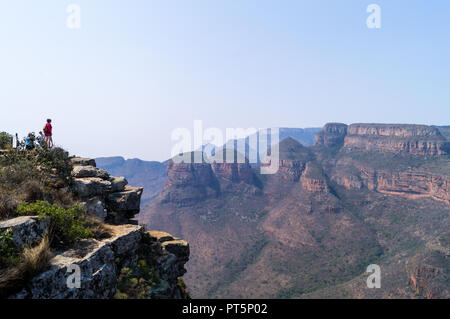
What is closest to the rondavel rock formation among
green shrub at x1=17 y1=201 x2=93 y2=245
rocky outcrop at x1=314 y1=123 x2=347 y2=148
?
green shrub at x1=17 y1=201 x2=93 y2=245

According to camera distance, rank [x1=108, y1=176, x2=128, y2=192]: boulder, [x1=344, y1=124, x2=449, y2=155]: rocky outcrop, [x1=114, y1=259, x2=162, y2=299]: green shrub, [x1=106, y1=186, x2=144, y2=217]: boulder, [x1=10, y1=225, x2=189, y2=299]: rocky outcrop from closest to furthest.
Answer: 1. [x1=10, y1=225, x2=189, y2=299]: rocky outcrop
2. [x1=114, y1=259, x2=162, y2=299]: green shrub
3. [x1=106, y1=186, x2=144, y2=217]: boulder
4. [x1=108, y1=176, x2=128, y2=192]: boulder
5. [x1=344, y1=124, x2=449, y2=155]: rocky outcrop

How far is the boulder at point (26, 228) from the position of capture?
8039 millimetres

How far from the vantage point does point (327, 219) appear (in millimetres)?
107750

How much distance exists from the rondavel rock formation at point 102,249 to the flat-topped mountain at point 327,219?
57763 mm

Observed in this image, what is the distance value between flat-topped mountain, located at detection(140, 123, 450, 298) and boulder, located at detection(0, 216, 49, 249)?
2550 inches

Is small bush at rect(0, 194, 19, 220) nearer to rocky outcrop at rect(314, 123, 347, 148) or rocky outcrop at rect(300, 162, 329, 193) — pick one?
rocky outcrop at rect(300, 162, 329, 193)

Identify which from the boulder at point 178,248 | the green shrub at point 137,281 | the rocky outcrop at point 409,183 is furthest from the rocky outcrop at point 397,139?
the green shrub at point 137,281

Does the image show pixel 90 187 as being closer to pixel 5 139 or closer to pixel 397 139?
pixel 5 139

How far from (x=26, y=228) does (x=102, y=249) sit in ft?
8.65

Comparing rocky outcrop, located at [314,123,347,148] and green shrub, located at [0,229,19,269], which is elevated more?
rocky outcrop, located at [314,123,347,148]

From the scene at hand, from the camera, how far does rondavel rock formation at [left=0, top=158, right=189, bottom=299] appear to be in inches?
315

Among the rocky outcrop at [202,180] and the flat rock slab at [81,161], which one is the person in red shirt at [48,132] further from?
the rocky outcrop at [202,180]

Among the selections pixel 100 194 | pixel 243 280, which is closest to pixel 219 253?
pixel 243 280

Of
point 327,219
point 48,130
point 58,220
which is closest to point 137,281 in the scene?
point 58,220
